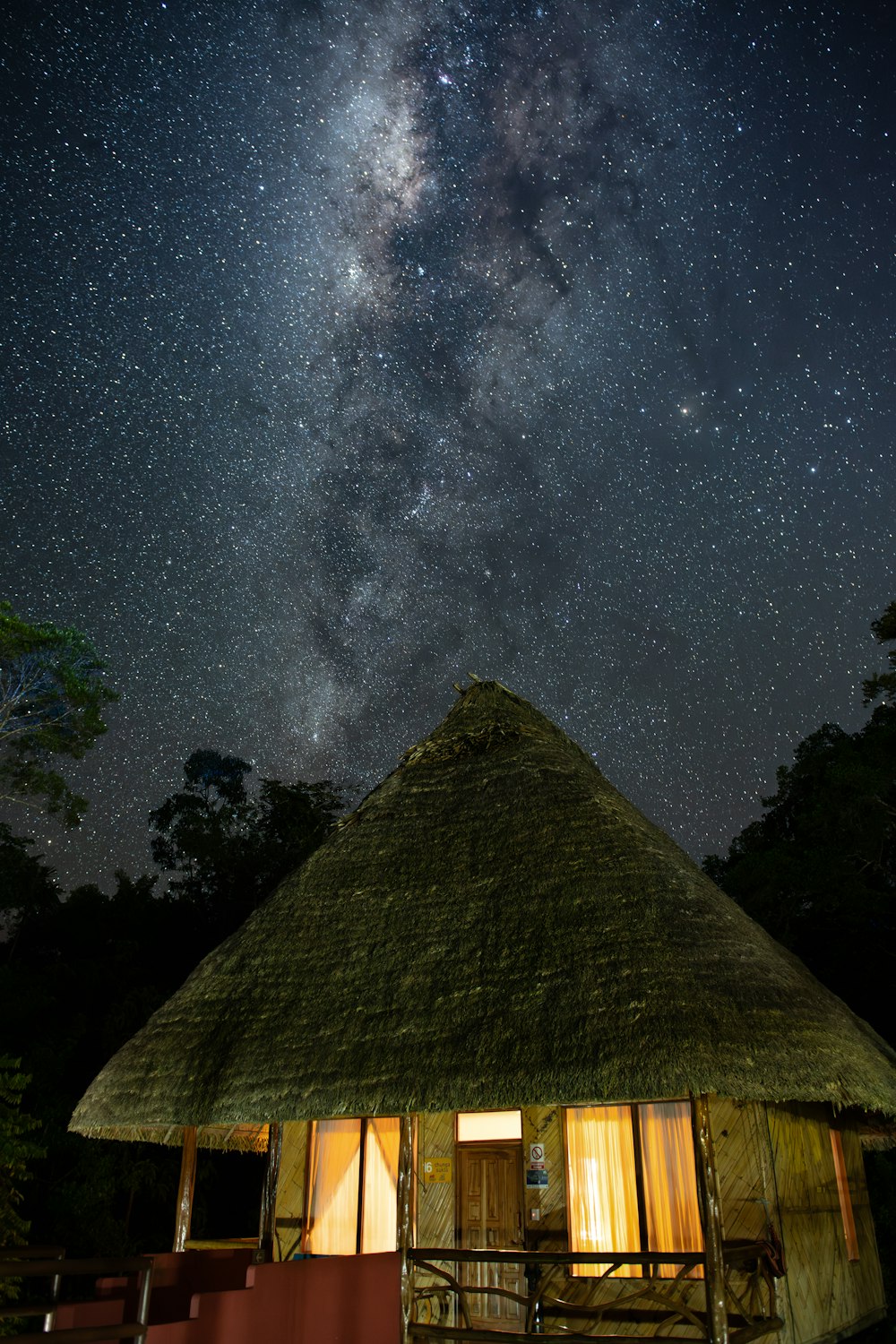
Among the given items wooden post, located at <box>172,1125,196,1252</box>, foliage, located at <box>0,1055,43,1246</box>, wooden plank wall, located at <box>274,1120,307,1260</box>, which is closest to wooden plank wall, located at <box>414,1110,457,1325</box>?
wooden plank wall, located at <box>274,1120,307,1260</box>

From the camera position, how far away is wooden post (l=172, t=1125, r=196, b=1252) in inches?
420

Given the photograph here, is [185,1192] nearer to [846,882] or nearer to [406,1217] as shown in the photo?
[406,1217]

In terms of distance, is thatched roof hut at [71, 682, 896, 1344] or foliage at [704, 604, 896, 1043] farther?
foliage at [704, 604, 896, 1043]

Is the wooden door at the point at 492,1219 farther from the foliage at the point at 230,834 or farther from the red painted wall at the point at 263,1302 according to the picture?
the foliage at the point at 230,834

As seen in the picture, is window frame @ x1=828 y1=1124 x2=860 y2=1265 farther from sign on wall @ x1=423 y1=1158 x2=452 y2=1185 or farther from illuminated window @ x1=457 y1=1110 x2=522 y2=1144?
sign on wall @ x1=423 y1=1158 x2=452 y2=1185

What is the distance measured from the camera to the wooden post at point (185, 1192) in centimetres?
1066

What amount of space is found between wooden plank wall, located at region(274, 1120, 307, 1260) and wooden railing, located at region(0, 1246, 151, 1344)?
5.76 metres

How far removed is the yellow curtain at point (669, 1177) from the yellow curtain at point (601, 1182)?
0.53 feet

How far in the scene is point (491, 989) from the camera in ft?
28.6

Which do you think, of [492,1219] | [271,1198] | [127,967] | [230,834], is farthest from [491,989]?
[230,834]

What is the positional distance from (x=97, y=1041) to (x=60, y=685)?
9046 mm

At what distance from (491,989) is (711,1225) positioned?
2.59m

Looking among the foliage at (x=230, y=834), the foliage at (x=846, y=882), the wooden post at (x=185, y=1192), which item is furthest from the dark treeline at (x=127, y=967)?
the foliage at (x=846, y=882)

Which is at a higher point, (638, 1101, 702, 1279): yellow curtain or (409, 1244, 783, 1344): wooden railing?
(638, 1101, 702, 1279): yellow curtain
